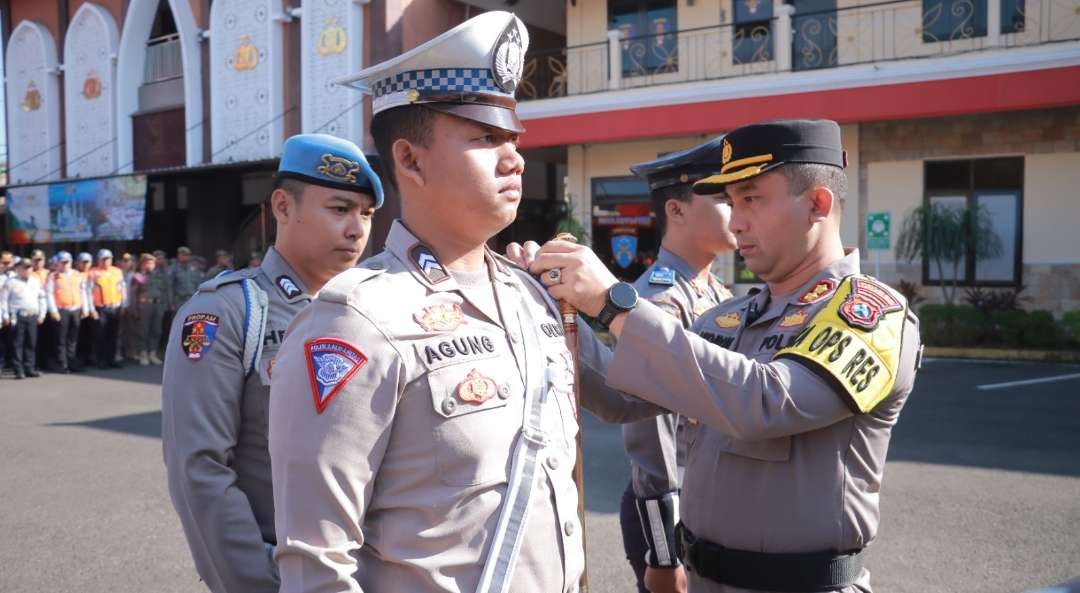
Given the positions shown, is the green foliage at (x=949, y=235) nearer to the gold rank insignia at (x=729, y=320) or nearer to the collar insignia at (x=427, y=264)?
the gold rank insignia at (x=729, y=320)

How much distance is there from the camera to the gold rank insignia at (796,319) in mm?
2268

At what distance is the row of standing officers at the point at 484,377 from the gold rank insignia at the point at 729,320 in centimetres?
1

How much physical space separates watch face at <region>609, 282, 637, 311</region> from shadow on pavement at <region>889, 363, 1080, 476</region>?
5.52 metres

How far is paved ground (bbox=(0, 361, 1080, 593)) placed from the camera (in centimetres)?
464

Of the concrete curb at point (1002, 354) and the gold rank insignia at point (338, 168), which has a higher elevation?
the gold rank insignia at point (338, 168)

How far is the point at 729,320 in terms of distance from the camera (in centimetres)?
275

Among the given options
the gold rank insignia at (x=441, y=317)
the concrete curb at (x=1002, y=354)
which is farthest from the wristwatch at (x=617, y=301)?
the concrete curb at (x=1002, y=354)

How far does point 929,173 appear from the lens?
604 inches

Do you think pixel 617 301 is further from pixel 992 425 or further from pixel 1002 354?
pixel 1002 354

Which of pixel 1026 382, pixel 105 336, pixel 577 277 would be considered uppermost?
pixel 577 277

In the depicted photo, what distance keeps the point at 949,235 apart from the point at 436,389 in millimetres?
14676

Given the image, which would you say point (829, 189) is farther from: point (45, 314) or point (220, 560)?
point (45, 314)

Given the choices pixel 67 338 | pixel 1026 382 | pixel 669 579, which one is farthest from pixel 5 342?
pixel 1026 382

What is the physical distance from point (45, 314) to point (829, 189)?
15.1 meters
